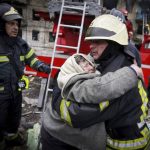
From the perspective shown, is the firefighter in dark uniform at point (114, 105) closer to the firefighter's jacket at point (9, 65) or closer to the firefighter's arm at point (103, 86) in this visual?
the firefighter's arm at point (103, 86)

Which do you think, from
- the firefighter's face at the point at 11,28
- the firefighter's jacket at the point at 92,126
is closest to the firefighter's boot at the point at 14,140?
the firefighter's face at the point at 11,28

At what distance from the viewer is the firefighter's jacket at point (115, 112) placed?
1853 mm

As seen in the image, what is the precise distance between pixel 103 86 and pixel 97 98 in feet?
0.24

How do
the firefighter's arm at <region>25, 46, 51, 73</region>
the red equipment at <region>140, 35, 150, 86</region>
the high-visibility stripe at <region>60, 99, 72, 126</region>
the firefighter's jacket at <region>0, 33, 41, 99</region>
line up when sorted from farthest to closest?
1. the red equipment at <region>140, 35, 150, 86</region>
2. the firefighter's arm at <region>25, 46, 51, 73</region>
3. the firefighter's jacket at <region>0, 33, 41, 99</region>
4. the high-visibility stripe at <region>60, 99, 72, 126</region>

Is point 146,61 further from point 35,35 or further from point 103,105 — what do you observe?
point 35,35

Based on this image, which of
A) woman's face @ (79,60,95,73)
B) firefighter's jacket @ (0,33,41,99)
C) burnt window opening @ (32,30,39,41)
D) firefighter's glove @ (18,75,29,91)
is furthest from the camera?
burnt window opening @ (32,30,39,41)

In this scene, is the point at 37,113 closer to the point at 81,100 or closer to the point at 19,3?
the point at 81,100

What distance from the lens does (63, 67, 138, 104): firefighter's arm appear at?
5.91 feet

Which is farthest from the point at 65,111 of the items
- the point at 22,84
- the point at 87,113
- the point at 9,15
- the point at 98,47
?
the point at 9,15

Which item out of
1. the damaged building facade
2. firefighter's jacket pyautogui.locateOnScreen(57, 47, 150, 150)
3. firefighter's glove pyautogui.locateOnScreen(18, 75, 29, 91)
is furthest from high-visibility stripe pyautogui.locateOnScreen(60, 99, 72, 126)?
the damaged building facade

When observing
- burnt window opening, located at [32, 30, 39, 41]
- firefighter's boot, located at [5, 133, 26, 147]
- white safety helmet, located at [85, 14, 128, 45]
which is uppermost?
white safety helmet, located at [85, 14, 128, 45]

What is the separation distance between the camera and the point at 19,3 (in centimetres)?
1355

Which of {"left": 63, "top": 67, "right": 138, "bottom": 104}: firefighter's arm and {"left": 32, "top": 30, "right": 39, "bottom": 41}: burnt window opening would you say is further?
{"left": 32, "top": 30, "right": 39, "bottom": 41}: burnt window opening

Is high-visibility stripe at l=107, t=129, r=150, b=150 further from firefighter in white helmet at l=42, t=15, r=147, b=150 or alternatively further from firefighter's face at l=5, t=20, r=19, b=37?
firefighter's face at l=5, t=20, r=19, b=37
